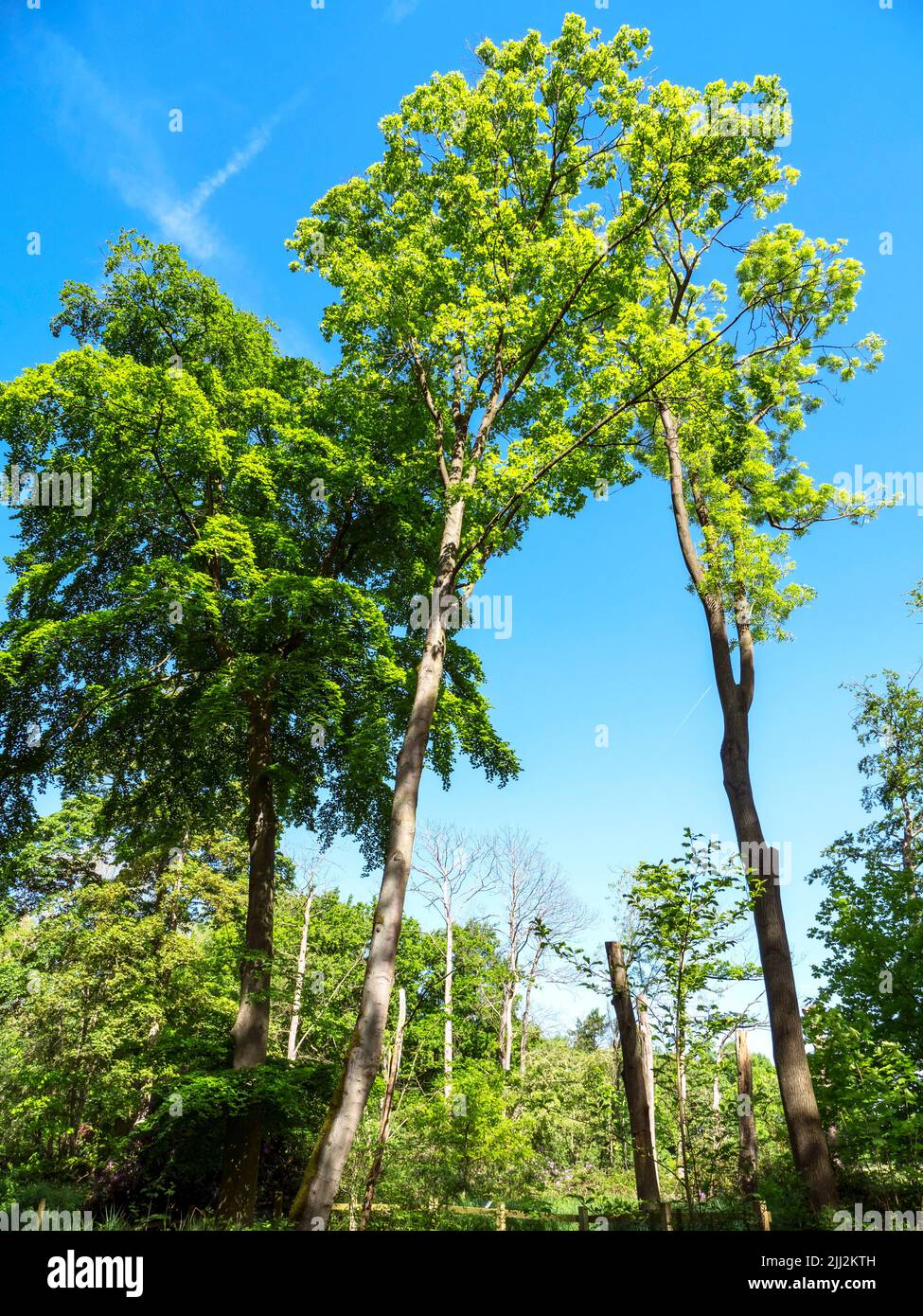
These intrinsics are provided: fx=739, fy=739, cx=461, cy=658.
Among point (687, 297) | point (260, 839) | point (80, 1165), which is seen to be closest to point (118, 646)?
point (260, 839)

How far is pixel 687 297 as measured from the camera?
Result: 14688 mm

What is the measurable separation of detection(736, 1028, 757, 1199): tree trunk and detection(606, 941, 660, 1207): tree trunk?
5.30 feet

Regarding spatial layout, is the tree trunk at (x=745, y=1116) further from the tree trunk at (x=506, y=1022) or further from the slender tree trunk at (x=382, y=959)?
the tree trunk at (x=506, y=1022)

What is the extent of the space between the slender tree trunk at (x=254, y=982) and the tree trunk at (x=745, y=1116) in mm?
6877

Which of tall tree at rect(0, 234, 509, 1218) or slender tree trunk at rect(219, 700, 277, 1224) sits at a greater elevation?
tall tree at rect(0, 234, 509, 1218)

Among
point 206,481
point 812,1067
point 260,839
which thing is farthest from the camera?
point 206,481

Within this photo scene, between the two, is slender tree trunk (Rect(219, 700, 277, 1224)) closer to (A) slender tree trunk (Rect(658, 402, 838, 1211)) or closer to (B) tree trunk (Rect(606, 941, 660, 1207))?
(B) tree trunk (Rect(606, 941, 660, 1207))

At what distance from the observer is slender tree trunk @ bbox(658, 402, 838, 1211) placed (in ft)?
28.7

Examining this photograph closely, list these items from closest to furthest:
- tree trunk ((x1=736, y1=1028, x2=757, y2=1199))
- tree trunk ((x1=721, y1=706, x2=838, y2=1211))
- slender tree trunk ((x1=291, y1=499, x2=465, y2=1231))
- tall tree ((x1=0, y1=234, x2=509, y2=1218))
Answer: slender tree trunk ((x1=291, y1=499, x2=465, y2=1231))
tree trunk ((x1=721, y1=706, x2=838, y2=1211))
tree trunk ((x1=736, y1=1028, x2=757, y2=1199))
tall tree ((x1=0, y1=234, x2=509, y2=1218))

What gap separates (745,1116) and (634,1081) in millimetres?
3457

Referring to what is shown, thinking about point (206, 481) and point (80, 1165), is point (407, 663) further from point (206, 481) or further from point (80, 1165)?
point (80, 1165)

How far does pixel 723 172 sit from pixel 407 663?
908 cm

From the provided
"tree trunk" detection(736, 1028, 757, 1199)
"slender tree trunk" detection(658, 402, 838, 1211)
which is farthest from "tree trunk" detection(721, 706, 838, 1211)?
"tree trunk" detection(736, 1028, 757, 1199)

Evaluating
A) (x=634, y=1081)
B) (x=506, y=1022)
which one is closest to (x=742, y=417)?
(x=634, y=1081)
